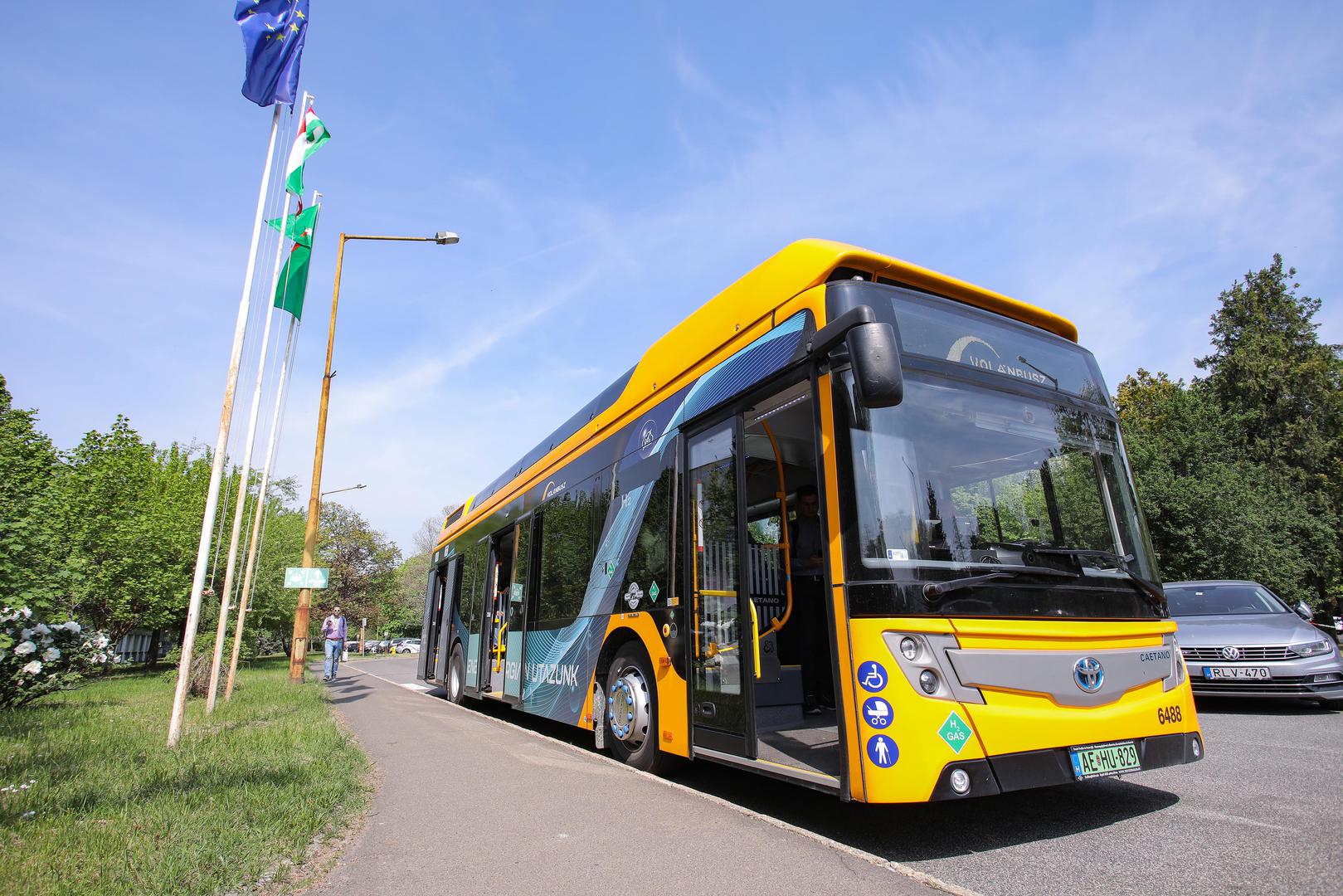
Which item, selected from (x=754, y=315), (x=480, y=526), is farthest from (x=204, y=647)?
(x=754, y=315)

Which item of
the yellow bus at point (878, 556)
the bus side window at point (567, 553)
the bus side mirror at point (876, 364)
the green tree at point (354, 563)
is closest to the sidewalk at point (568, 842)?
the yellow bus at point (878, 556)

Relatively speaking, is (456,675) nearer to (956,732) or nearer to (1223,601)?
(956,732)

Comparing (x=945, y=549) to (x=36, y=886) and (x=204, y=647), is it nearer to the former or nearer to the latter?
(x=36, y=886)

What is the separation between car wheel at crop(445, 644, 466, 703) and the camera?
12477 millimetres

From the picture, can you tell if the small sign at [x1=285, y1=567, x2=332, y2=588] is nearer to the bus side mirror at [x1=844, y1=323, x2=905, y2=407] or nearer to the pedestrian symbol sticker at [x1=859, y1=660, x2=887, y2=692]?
the pedestrian symbol sticker at [x1=859, y1=660, x2=887, y2=692]

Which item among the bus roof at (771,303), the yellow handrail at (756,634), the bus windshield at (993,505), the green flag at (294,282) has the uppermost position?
the green flag at (294,282)

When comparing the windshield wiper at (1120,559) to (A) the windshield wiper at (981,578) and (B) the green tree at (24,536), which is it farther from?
(B) the green tree at (24,536)

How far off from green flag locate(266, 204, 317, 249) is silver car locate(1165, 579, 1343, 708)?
12024 mm

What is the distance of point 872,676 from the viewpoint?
3.64m

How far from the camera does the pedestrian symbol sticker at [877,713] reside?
11.6ft

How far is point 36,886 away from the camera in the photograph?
3.07 m

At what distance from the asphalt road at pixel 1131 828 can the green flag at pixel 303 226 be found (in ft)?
29.4

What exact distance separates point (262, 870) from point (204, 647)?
11.8m

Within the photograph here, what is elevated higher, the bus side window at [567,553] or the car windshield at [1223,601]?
the bus side window at [567,553]
